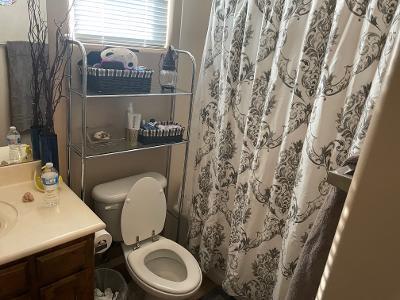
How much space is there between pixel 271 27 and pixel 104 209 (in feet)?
4.17

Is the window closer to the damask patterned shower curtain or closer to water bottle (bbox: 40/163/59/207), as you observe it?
the damask patterned shower curtain

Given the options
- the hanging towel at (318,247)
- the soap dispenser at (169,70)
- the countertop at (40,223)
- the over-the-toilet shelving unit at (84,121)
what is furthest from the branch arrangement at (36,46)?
the hanging towel at (318,247)

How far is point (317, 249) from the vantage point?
725mm

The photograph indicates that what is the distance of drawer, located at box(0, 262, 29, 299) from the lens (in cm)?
101

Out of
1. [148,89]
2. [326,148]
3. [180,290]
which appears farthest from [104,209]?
[326,148]

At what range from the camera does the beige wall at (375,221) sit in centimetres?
30

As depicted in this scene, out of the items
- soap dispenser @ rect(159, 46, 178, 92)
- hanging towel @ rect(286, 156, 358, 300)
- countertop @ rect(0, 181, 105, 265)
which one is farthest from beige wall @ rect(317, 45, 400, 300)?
soap dispenser @ rect(159, 46, 178, 92)

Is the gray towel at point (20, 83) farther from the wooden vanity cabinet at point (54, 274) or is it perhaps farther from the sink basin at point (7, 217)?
the wooden vanity cabinet at point (54, 274)

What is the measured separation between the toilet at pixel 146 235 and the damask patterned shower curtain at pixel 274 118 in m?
0.23

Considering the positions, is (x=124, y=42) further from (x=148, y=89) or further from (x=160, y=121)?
(x=160, y=121)

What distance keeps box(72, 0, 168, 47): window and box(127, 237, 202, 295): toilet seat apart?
1214 mm

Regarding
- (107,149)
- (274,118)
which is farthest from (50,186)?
(274,118)

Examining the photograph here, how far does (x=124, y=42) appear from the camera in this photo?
1702 mm

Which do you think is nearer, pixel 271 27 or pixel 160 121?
pixel 271 27
